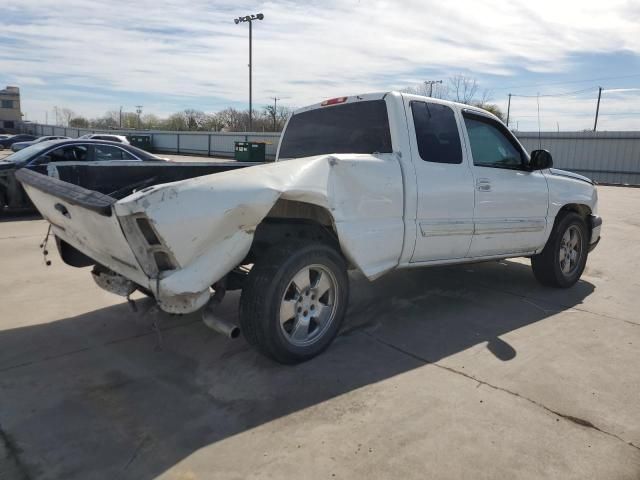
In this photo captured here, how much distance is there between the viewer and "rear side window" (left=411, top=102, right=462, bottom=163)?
4535mm

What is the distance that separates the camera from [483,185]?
16.3ft

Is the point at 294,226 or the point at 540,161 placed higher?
the point at 540,161

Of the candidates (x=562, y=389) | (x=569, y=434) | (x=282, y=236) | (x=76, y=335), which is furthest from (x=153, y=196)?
(x=562, y=389)

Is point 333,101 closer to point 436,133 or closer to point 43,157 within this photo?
point 436,133

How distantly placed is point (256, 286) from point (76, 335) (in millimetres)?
1888

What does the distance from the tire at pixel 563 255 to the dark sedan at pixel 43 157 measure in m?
6.91

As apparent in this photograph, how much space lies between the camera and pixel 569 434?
3.08 meters

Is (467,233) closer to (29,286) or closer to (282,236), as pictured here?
(282,236)

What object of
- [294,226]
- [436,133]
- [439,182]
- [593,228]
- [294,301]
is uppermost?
[436,133]

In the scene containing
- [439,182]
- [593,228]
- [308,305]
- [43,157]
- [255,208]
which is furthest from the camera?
[43,157]

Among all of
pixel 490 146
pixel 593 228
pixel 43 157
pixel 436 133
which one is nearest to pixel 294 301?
pixel 436 133

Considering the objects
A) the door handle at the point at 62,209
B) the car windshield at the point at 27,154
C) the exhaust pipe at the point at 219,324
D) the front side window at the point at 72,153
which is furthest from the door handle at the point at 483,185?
the car windshield at the point at 27,154

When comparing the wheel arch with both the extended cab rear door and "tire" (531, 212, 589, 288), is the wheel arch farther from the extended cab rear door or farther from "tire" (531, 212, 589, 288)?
"tire" (531, 212, 589, 288)

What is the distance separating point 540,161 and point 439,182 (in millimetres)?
1625
